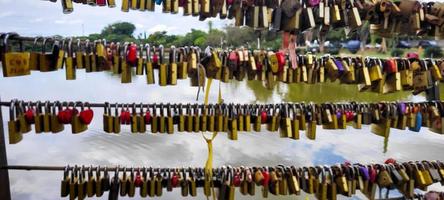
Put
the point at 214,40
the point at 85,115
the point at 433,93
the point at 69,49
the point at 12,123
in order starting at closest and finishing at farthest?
the point at 69,49, the point at 12,123, the point at 85,115, the point at 433,93, the point at 214,40

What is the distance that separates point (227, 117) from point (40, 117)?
112 cm

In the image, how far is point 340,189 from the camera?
243cm

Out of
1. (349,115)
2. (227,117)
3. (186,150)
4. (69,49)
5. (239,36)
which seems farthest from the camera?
(239,36)

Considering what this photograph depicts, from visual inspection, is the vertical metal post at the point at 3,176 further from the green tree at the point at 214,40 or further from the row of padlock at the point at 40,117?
the green tree at the point at 214,40

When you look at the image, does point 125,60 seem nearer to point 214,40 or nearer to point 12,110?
point 12,110

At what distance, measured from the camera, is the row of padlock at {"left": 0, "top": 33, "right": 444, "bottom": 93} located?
1979mm

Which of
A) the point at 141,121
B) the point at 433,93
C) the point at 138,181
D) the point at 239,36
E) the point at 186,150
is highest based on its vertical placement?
the point at 239,36

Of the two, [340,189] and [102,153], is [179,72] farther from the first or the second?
[102,153]

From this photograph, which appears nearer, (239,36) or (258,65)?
(258,65)

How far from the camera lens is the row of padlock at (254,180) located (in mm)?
2270

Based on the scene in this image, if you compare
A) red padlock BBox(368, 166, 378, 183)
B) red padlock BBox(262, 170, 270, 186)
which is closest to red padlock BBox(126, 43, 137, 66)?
red padlock BBox(262, 170, 270, 186)

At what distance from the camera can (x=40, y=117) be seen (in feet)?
6.93

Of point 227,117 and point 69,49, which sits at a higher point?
point 69,49

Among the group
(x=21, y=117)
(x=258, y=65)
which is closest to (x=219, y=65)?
(x=258, y=65)
